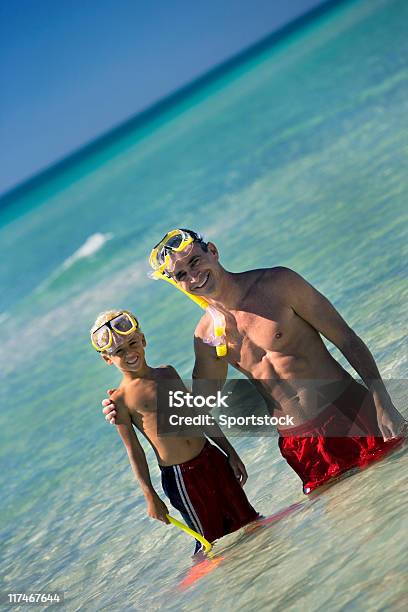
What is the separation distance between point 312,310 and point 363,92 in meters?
15.0

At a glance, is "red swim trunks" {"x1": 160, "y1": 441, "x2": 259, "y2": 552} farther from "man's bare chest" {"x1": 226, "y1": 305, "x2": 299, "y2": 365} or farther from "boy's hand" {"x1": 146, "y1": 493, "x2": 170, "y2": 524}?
"man's bare chest" {"x1": 226, "y1": 305, "x2": 299, "y2": 365}

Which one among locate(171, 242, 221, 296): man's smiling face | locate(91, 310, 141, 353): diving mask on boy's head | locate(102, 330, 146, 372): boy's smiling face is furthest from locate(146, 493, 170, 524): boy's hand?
locate(171, 242, 221, 296): man's smiling face

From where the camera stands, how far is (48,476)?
7.77 metres

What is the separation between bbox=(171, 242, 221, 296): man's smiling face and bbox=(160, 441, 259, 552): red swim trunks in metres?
0.82

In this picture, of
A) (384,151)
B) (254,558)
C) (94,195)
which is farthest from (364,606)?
(94,195)

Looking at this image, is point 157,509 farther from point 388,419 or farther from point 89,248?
point 89,248

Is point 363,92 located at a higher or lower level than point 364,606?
higher

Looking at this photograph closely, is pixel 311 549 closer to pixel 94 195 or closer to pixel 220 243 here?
pixel 220 243

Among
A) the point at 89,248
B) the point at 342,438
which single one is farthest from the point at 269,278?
the point at 89,248

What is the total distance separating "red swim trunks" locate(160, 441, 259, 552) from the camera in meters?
4.69

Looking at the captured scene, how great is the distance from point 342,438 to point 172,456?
82 cm

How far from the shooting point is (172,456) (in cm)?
473

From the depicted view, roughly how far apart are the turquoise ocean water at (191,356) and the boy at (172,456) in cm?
17

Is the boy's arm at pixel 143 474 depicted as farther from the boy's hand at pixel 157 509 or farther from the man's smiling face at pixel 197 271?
the man's smiling face at pixel 197 271
